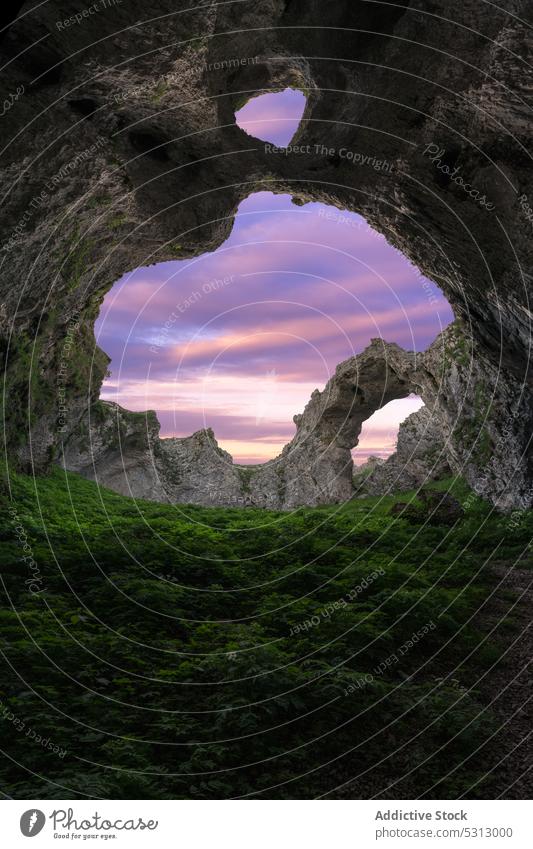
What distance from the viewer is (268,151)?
1421 cm

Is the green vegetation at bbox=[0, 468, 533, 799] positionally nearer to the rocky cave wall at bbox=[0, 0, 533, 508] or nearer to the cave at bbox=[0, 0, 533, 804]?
the cave at bbox=[0, 0, 533, 804]

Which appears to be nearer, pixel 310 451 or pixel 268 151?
pixel 268 151

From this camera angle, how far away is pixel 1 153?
9219 millimetres

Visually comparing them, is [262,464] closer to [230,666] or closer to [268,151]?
[268,151]

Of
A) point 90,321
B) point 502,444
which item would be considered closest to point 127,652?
point 502,444
